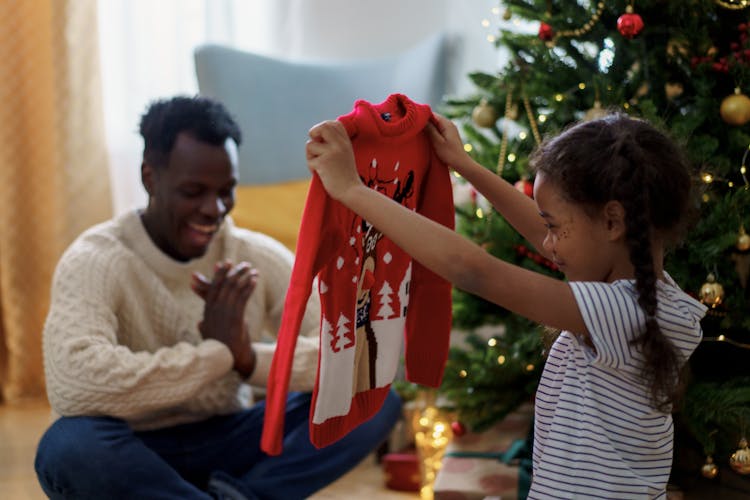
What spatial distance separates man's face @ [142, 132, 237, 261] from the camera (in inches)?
68.2

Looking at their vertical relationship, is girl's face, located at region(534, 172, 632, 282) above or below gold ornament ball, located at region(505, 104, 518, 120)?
below

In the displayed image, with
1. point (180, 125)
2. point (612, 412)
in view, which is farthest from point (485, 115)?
point (612, 412)

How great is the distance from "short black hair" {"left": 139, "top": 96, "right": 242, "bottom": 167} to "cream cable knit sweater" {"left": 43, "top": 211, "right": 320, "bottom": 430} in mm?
149

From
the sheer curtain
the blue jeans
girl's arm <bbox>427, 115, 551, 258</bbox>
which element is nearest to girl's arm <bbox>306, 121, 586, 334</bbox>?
girl's arm <bbox>427, 115, 551, 258</bbox>

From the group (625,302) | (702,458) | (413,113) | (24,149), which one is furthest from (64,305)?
(24,149)

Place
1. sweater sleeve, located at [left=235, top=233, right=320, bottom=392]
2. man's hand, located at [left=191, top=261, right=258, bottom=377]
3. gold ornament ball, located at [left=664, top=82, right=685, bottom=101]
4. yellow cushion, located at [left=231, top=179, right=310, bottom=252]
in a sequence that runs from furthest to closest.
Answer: yellow cushion, located at [left=231, top=179, right=310, bottom=252] → sweater sleeve, located at [left=235, top=233, right=320, bottom=392] → gold ornament ball, located at [left=664, top=82, right=685, bottom=101] → man's hand, located at [left=191, top=261, right=258, bottom=377]

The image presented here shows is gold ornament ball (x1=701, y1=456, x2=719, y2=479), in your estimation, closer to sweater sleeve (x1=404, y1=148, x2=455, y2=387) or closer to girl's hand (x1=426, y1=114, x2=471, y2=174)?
sweater sleeve (x1=404, y1=148, x2=455, y2=387)

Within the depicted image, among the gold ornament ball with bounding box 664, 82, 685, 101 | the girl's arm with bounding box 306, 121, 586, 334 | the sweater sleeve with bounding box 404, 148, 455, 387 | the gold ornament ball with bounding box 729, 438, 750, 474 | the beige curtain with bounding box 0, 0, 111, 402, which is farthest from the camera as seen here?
the beige curtain with bounding box 0, 0, 111, 402

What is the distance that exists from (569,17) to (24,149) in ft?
5.95

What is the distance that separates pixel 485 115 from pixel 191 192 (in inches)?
24.1

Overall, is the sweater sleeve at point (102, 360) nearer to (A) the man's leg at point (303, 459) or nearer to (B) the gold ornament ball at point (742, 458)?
(A) the man's leg at point (303, 459)

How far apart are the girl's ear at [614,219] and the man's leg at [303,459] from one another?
88 cm

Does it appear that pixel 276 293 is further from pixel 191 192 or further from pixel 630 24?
pixel 630 24

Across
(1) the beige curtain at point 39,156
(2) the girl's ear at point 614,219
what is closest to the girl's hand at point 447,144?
(2) the girl's ear at point 614,219
